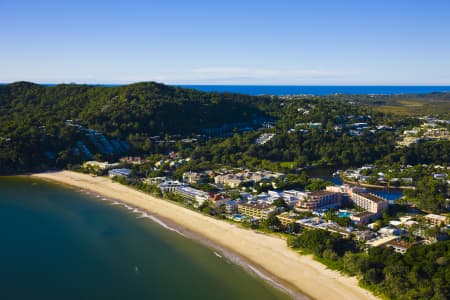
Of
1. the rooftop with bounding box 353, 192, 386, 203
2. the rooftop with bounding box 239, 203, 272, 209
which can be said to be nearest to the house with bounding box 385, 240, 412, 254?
the rooftop with bounding box 353, 192, 386, 203

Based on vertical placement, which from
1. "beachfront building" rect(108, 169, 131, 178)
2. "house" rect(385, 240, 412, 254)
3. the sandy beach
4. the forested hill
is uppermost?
the forested hill

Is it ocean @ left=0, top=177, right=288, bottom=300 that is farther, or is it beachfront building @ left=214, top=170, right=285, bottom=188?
beachfront building @ left=214, top=170, right=285, bottom=188

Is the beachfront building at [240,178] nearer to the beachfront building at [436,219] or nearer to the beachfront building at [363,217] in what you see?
the beachfront building at [363,217]

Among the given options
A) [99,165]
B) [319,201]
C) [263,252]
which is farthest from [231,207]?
[99,165]

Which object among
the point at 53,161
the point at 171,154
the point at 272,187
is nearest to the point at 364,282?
the point at 272,187

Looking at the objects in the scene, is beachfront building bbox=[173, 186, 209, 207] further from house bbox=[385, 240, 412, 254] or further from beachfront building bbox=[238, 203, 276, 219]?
house bbox=[385, 240, 412, 254]

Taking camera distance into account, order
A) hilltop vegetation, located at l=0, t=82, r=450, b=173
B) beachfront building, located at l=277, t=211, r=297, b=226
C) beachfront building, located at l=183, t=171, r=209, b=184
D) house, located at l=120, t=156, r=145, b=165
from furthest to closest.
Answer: hilltop vegetation, located at l=0, t=82, r=450, b=173 → house, located at l=120, t=156, r=145, b=165 → beachfront building, located at l=183, t=171, r=209, b=184 → beachfront building, located at l=277, t=211, r=297, b=226

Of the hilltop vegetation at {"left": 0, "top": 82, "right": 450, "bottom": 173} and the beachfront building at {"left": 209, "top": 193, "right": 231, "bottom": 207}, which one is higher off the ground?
the hilltop vegetation at {"left": 0, "top": 82, "right": 450, "bottom": 173}

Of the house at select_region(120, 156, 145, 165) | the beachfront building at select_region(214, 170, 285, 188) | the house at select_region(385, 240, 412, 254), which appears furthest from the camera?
the house at select_region(120, 156, 145, 165)
